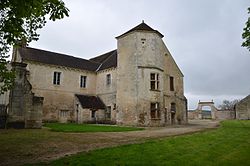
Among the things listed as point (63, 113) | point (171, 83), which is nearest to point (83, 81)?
point (63, 113)

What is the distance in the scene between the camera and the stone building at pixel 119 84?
2553cm

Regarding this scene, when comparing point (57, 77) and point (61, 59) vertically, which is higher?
point (61, 59)

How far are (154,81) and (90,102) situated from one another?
363 inches

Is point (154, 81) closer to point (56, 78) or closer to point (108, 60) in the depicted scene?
point (108, 60)

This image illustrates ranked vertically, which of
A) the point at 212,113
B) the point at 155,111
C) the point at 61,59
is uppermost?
the point at 61,59

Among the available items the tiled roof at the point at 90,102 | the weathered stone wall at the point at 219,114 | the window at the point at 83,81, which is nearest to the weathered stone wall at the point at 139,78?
the tiled roof at the point at 90,102

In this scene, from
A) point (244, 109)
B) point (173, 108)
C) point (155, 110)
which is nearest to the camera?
point (155, 110)

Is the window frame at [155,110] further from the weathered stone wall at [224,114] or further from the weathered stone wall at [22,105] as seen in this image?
the weathered stone wall at [224,114]

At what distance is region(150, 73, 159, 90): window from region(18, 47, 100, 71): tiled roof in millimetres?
10937

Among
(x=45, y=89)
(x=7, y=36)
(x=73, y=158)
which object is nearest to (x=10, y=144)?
(x=73, y=158)

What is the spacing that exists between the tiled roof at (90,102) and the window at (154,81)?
7807 millimetres

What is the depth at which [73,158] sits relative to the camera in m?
7.09

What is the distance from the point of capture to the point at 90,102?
99.0 feet

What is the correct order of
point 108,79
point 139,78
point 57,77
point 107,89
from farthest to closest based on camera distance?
point 108,79 < point 107,89 < point 57,77 < point 139,78
